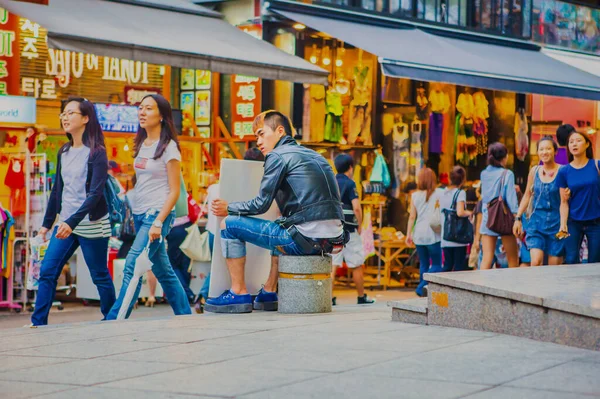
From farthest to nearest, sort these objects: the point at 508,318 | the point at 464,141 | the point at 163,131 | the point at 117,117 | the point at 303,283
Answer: the point at 464,141 < the point at 117,117 < the point at 163,131 < the point at 303,283 < the point at 508,318

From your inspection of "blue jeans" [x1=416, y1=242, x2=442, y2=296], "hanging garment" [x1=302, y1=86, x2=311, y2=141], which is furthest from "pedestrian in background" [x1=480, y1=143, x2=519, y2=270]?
"hanging garment" [x1=302, y1=86, x2=311, y2=141]

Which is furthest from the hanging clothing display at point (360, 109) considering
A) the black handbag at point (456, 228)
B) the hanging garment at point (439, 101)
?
the black handbag at point (456, 228)

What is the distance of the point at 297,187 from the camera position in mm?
8867

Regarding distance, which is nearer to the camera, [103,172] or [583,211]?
[103,172]

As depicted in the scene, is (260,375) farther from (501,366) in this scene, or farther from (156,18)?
(156,18)

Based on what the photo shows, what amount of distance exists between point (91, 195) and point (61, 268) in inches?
26.0

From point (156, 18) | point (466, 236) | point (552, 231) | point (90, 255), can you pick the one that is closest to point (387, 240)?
point (466, 236)

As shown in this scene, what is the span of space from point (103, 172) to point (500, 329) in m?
3.56

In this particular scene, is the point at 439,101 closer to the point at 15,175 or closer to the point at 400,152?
the point at 400,152

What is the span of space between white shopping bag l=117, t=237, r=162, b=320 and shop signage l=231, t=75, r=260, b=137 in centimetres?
774

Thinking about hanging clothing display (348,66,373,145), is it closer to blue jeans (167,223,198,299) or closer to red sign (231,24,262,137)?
red sign (231,24,262,137)

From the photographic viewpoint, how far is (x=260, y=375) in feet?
18.9

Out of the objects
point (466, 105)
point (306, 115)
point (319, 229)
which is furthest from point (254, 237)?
point (466, 105)

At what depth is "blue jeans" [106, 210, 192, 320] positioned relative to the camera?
29.7ft
